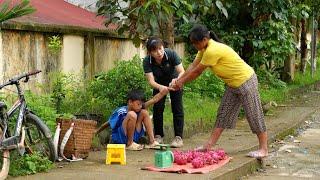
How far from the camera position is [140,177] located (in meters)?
5.95

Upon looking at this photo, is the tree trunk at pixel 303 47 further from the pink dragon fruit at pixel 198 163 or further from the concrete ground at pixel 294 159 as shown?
the pink dragon fruit at pixel 198 163

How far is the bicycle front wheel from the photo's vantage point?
6.33 m

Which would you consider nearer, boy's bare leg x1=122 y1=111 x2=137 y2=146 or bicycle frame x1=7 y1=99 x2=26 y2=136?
bicycle frame x1=7 y1=99 x2=26 y2=136

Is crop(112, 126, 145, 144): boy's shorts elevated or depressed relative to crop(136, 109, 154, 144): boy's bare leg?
depressed

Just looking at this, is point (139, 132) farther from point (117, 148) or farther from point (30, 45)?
point (30, 45)

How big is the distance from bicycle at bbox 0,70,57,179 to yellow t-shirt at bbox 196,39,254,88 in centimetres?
192

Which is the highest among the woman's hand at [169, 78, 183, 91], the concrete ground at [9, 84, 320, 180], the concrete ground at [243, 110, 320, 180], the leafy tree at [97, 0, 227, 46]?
the leafy tree at [97, 0, 227, 46]

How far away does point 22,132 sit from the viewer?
20.0ft

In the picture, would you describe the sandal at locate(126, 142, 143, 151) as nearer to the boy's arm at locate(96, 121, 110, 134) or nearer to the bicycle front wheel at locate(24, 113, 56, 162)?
the boy's arm at locate(96, 121, 110, 134)

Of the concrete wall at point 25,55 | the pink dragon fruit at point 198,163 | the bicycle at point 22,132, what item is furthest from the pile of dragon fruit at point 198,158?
the concrete wall at point 25,55

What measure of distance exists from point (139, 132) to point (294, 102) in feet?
24.8

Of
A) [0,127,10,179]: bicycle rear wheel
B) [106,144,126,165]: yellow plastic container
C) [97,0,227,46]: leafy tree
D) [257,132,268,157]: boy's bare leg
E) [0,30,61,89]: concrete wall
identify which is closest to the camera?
[0,127,10,179]: bicycle rear wheel

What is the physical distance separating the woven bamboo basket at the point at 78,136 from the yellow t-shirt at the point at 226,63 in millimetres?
1512

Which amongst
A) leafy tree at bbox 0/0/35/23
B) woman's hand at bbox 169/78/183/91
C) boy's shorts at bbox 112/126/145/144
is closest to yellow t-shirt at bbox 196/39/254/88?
woman's hand at bbox 169/78/183/91
